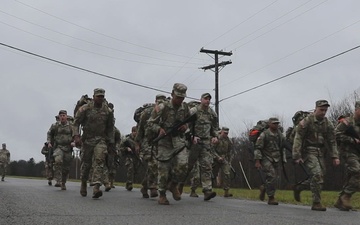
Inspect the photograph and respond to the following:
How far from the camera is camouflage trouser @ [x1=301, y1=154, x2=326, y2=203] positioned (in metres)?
10.4

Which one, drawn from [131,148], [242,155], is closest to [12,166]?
[242,155]

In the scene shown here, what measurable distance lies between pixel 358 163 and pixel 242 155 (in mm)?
35712

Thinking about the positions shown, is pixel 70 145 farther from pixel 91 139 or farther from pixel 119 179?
pixel 119 179

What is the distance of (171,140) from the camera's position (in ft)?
34.1

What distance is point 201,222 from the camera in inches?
276

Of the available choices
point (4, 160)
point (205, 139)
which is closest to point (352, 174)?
point (205, 139)

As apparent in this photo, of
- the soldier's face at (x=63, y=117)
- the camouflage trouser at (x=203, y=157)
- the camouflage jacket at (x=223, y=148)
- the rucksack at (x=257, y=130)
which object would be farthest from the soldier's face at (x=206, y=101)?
the soldier's face at (x=63, y=117)

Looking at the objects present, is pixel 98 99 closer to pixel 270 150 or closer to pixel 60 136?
pixel 270 150

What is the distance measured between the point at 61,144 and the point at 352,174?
8.49 meters

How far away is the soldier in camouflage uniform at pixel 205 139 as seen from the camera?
11794 millimetres

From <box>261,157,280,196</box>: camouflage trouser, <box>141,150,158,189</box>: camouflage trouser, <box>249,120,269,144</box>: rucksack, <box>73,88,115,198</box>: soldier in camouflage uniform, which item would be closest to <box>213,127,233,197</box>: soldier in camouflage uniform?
<box>249,120,269,144</box>: rucksack

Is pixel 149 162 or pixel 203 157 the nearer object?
pixel 203 157

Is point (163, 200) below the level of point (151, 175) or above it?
below

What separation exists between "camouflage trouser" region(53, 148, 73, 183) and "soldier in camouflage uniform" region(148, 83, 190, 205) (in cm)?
592
